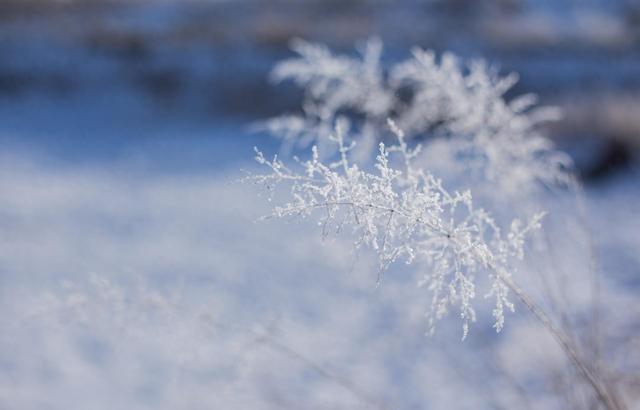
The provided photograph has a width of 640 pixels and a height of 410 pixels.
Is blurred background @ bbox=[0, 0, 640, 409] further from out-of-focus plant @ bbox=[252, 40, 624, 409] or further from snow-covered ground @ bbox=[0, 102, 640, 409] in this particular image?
out-of-focus plant @ bbox=[252, 40, 624, 409]

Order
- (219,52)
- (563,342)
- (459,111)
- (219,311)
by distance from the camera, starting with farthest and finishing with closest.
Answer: (219,52) < (219,311) < (459,111) < (563,342)

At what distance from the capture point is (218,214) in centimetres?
348

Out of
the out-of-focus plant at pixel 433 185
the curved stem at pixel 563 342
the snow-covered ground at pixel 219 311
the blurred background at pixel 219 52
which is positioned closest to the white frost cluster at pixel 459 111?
the out-of-focus plant at pixel 433 185

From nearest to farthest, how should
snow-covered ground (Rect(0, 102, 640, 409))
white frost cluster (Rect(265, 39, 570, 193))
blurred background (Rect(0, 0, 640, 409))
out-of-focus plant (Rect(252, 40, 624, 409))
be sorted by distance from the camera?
out-of-focus plant (Rect(252, 40, 624, 409)) < white frost cluster (Rect(265, 39, 570, 193)) < snow-covered ground (Rect(0, 102, 640, 409)) < blurred background (Rect(0, 0, 640, 409))

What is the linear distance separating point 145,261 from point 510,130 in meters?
1.99

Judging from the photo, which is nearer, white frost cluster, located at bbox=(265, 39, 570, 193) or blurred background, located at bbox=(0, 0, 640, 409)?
white frost cluster, located at bbox=(265, 39, 570, 193)

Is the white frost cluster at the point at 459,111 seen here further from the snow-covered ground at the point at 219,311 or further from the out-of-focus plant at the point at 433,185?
the snow-covered ground at the point at 219,311

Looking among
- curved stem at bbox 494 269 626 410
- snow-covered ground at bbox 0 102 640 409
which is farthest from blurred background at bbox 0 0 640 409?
curved stem at bbox 494 269 626 410

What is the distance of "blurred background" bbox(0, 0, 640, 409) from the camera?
1892 mm

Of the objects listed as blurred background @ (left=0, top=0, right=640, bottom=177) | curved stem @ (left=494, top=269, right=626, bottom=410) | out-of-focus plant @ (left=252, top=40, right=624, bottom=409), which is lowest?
curved stem @ (left=494, top=269, right=626, bottom=410)

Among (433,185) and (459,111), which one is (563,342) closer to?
(433,185)

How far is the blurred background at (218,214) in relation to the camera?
1.89 metres

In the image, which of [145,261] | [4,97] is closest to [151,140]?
[4,97]

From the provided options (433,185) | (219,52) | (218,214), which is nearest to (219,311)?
(218,214)
